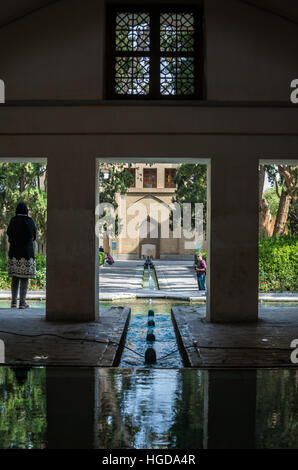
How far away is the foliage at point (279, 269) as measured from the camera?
16312 millimetres

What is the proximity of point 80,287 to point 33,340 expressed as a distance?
1.94m

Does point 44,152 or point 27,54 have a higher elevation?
point 27,54

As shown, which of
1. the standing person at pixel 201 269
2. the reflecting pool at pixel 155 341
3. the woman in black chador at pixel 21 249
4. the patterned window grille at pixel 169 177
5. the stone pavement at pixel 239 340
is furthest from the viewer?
the patterned window grille at pixel 169 177

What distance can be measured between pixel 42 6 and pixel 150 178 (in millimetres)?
37481

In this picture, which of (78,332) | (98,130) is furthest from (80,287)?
(98,130)

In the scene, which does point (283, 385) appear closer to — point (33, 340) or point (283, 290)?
point (33, 340)

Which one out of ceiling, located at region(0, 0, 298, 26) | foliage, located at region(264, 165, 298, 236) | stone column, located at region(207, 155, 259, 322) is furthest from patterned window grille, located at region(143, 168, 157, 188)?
stone column, located at region(207, 155, 259, 322)

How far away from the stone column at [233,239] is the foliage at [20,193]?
1044cm

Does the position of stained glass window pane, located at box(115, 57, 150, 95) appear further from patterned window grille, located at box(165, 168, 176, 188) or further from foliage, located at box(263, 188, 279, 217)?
foliage, located at box(263, 188, 279, 217)

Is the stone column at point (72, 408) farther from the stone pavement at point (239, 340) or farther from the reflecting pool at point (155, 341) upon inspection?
the stone pavement at point (239, 340)

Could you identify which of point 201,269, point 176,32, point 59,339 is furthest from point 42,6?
point 201,269

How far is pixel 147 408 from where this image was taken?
14.7 ft

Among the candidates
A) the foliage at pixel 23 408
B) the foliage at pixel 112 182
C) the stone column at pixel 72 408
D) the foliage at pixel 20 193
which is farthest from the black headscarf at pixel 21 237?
the foliage at pixel 112 182

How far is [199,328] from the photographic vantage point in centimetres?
847
